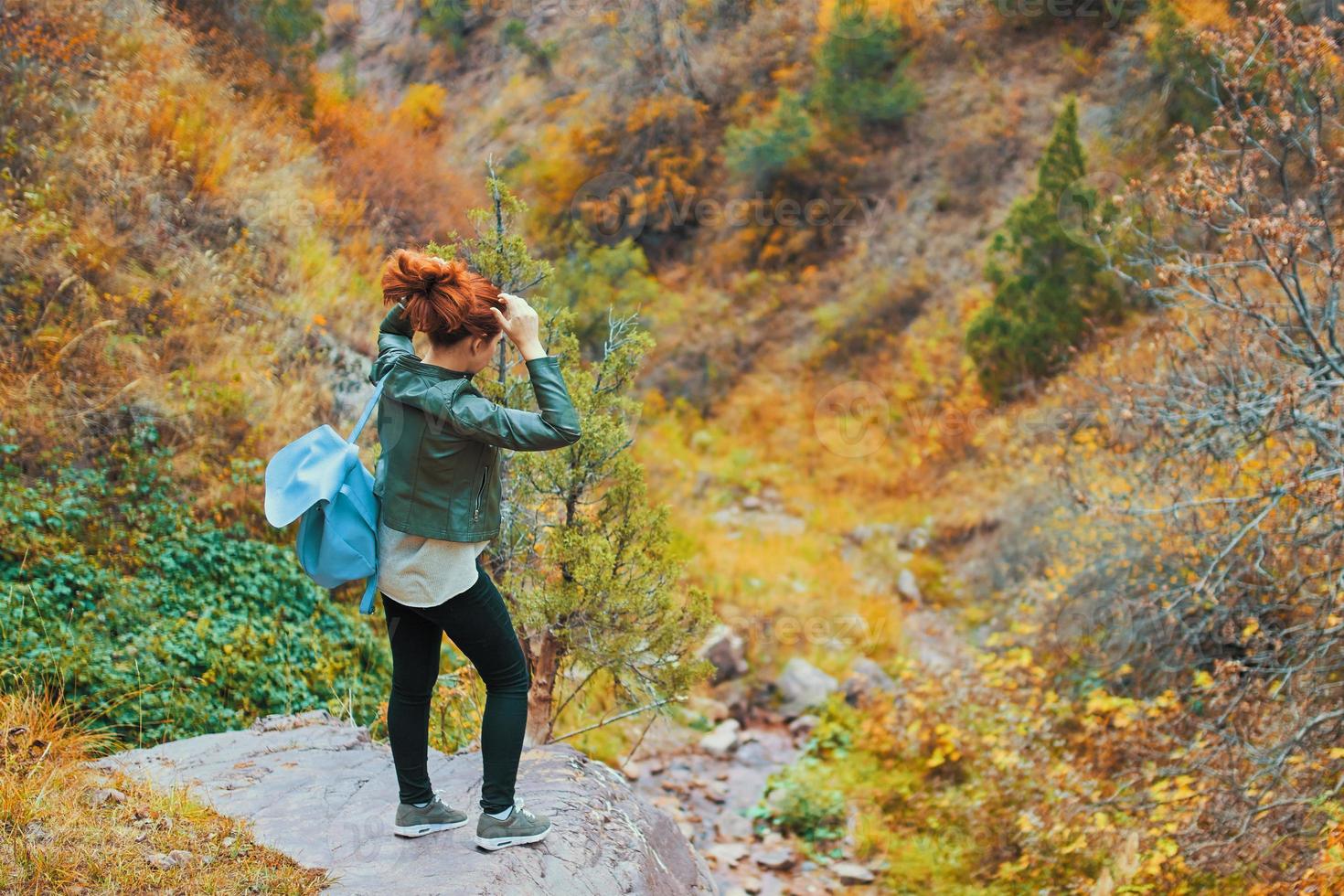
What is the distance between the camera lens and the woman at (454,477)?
2.62 metres

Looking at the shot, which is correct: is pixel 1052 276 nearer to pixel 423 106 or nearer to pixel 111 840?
pixel 111 840

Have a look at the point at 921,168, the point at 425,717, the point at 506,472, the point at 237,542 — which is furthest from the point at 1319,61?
the point at 921,168

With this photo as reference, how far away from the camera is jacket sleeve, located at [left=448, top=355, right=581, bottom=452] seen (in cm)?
256

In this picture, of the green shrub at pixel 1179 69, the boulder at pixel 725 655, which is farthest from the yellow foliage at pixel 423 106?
the green shrub at pixel 1179 69

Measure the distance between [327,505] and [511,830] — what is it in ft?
3.70

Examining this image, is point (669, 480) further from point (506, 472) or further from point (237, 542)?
point (506, 472)

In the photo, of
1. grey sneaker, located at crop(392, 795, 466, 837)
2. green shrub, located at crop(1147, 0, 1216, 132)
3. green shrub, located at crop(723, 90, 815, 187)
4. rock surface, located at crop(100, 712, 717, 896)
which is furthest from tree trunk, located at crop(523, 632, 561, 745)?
green shrub, located at crop(723, 90, 815, 187)

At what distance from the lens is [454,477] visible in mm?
2682

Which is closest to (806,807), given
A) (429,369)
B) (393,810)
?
(393,810)

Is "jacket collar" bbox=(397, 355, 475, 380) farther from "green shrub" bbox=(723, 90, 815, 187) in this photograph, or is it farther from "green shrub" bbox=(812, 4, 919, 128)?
"green shrub" bbox=(812, 4, 919, 128)

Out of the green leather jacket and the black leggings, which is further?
the black leggings

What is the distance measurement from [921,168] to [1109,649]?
9932mm

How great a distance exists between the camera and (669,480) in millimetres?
10672

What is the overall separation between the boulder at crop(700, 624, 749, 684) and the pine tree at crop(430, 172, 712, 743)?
11.5 feet
